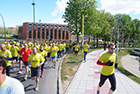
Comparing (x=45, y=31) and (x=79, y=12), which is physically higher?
(x=45, y=31)

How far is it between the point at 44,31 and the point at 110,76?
6302 cm

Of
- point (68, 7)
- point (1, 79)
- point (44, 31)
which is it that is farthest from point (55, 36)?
point (1, 79)

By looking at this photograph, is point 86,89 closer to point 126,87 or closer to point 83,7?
point 126,87

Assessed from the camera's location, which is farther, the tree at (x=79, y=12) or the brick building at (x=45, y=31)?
the brick building at (x=45, y=31)

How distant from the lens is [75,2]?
22094 millimetres

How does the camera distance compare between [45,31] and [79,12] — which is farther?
[45,31]

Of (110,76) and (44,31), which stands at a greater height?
(44,31)

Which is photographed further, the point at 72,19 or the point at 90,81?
the point at 72,19

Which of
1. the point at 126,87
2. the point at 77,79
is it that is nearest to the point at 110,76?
the point at 126,87

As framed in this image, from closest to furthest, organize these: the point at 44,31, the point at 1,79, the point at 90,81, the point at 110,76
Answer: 1. the point at 1,79
2. the point at 110,76
3. the point at 90,81
4. the point at 44,31

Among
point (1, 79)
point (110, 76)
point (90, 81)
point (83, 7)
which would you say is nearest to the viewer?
point (1, 79)

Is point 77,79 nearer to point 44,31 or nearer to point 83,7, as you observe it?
point 83,7

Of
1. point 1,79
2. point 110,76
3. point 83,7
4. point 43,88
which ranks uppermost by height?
point 83,7

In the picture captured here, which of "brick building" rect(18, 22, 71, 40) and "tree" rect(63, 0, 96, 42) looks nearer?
"tree" rect(63, 0, 96, 42)
